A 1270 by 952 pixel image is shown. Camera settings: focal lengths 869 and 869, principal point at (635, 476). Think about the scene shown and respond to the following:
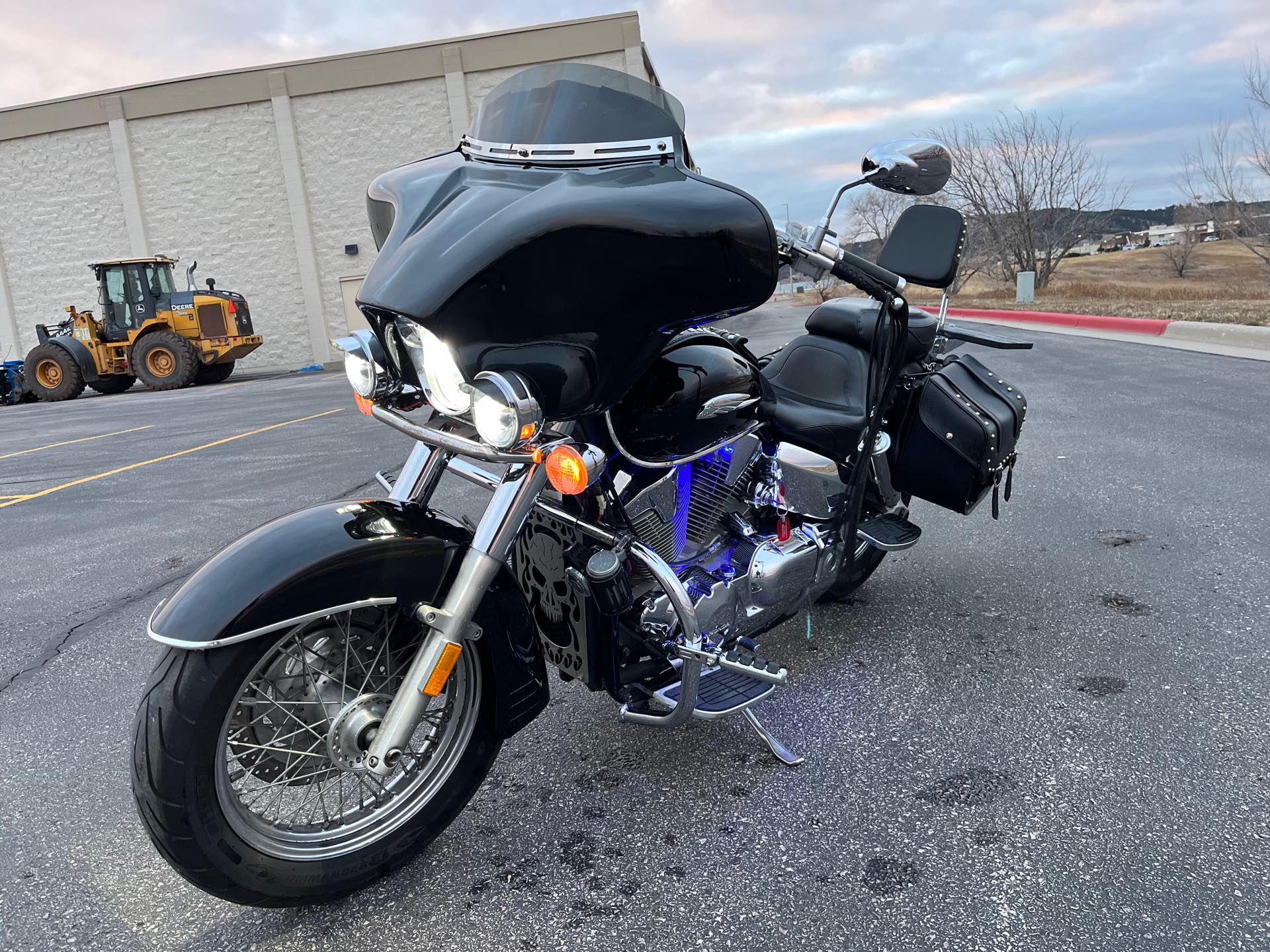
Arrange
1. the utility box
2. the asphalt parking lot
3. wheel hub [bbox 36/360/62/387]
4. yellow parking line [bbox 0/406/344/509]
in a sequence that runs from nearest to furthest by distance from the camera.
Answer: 1. the asphalt parking lot
2. yellow parking line [bbox 0/406/344/509]
3. wheel hub [bbox 36/360/62/387]
4. the utility box

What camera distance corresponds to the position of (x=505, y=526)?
2105 mm

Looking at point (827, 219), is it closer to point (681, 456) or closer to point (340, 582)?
point (681, 456)

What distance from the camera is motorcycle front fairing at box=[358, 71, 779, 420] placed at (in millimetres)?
1867

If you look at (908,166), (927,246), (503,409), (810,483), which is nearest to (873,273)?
(927,246)

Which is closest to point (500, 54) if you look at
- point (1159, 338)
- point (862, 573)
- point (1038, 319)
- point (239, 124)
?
point (239, 124)

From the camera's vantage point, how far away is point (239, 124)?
27266 mm

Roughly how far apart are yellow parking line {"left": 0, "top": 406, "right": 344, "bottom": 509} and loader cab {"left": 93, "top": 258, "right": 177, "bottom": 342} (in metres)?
12.0

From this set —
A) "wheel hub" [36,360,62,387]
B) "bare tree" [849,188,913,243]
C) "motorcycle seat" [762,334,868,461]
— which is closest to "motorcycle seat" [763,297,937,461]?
"motorcycle seat" [762,334,868,461]

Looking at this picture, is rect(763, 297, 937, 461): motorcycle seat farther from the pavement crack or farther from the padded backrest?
the pavement crack

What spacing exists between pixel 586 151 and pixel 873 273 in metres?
1.09

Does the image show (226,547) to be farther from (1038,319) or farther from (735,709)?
(1038,319)

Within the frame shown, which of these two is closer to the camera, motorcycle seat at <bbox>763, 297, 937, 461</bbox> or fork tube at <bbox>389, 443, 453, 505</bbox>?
fork tube at <bbox>389, 443, 453, 505</bbox>

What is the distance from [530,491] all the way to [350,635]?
1.90ft

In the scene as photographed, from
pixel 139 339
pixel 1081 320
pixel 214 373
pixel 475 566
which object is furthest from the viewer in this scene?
pixel 214 373
